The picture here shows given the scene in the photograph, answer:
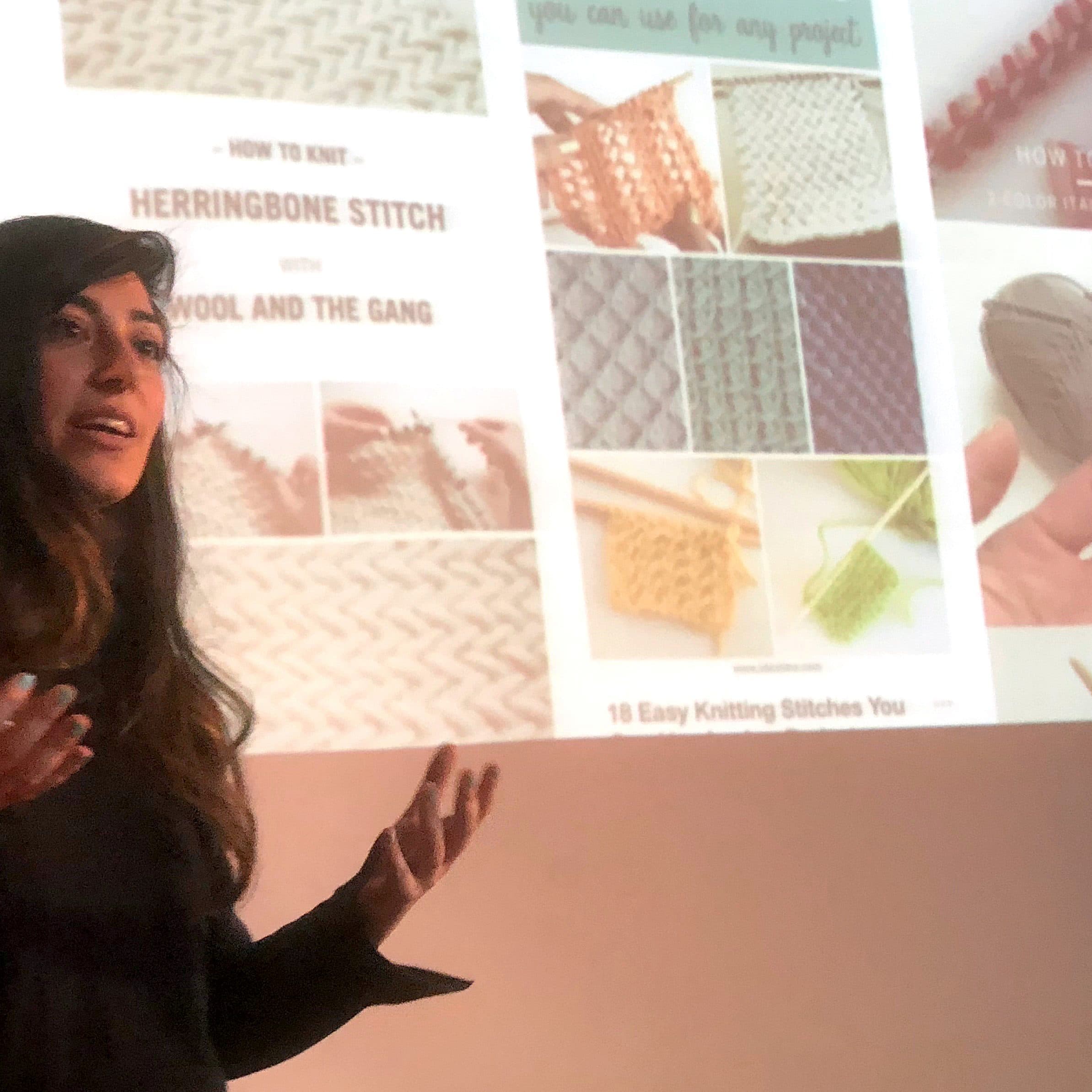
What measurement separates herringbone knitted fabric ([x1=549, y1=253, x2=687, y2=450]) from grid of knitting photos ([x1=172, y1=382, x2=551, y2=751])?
81mm

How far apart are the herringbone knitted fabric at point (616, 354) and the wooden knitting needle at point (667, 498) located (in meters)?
0.03

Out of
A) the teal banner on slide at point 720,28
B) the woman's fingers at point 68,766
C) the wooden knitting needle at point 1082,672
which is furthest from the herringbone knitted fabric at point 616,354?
the woman's fingers at point 68,766

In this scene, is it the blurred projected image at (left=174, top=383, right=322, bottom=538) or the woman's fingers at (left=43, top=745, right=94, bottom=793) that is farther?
the blurred projected image at (left=174, top=383, right=322, bottom=538)

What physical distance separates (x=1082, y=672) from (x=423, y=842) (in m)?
0.96

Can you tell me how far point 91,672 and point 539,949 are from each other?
1.91ft

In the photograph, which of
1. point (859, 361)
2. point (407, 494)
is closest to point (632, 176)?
point (859, 361)

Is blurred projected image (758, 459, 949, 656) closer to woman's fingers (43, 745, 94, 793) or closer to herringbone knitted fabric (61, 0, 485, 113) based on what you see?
herringbone knitted fabric (61, 0, 485, 113)

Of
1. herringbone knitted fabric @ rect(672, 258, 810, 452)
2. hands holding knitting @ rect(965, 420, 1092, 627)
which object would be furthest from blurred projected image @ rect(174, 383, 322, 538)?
hands holding knitting @ rect(965, 420, 1092, 627)

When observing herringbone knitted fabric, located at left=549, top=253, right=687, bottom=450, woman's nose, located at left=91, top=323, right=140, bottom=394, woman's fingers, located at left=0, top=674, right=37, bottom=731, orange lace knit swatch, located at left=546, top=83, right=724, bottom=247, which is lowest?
woman's fingers, located at left=0, top=674, right=37, bottom=731

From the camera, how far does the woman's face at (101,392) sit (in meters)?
1.11

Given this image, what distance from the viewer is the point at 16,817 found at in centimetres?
99

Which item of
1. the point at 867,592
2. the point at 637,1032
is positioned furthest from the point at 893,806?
the point at 637,1032

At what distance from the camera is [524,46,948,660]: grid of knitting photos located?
63.0 inches

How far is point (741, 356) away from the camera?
5.50ft
